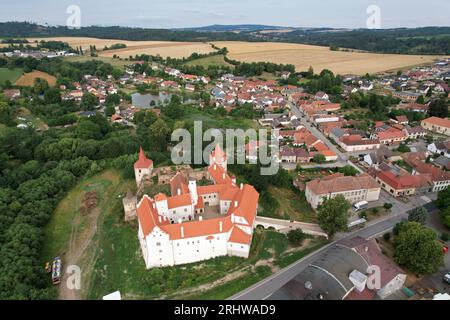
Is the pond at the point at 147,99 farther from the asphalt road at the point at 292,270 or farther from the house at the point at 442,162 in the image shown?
the asphalt road at the point at 292,270

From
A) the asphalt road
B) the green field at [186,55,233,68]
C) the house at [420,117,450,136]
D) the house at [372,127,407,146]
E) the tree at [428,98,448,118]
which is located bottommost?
the asphalt road

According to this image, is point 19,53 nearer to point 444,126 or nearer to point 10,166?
point 10,166

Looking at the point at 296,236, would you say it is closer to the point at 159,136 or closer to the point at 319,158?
the point at 319,158

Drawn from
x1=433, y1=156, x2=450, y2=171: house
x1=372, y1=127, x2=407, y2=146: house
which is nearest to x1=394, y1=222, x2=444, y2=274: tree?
x1=433, y1=156, x2=450, y2=171: house

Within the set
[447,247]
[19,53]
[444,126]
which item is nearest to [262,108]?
[444,126]

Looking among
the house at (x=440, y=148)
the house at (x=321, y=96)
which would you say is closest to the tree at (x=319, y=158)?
the house at (x=440, y=148)

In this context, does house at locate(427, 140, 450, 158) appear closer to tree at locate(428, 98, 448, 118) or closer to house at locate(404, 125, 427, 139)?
house at locate(404, 125, 427, 139)

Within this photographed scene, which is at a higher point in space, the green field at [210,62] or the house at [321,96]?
the green field at [210,62]
